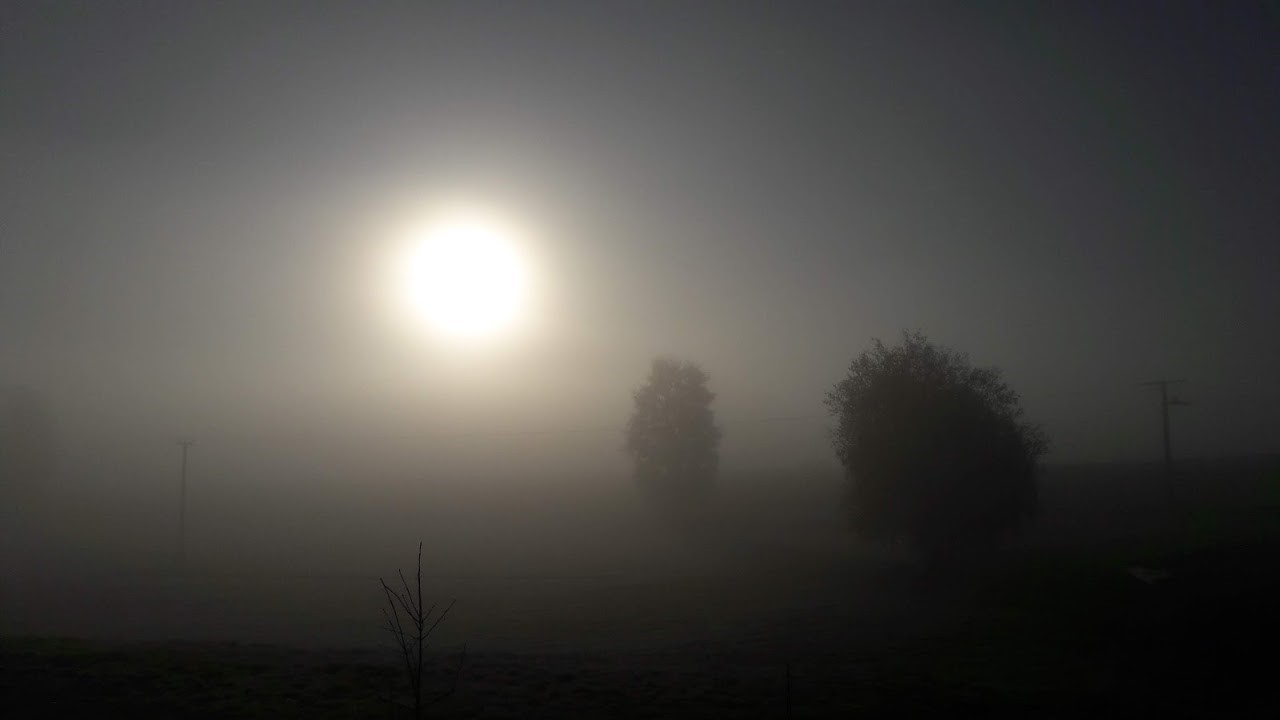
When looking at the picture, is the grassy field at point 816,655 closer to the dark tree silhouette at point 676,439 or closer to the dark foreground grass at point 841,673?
the dark foreground grass at point 841,673

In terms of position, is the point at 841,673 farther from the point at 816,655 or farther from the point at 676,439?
the point at 676,439

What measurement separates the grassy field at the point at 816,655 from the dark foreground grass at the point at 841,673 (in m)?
0.08

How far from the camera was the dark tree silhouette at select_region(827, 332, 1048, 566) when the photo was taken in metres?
33.6

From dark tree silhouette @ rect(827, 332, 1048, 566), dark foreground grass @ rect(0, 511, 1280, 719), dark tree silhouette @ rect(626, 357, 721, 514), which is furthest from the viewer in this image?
dark tree silhouette @ rect(626, 357, 721, 514)

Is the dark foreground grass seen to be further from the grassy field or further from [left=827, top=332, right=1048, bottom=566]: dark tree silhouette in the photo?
[left=827, top=332, right=1048, bottom=566]: dark tree silhouette

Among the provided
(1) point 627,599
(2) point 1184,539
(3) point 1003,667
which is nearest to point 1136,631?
(3) point 1003,667

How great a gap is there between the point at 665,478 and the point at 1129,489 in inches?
2063

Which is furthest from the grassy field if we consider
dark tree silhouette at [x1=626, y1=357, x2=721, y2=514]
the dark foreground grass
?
dark tree silhouette at [x1=626, y1=357, x2=721, y2=514]

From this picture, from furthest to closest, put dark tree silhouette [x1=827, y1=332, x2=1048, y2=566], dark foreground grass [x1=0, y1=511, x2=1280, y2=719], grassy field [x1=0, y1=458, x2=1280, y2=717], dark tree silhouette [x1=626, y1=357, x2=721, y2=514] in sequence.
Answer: dark tree silhouette [x1=626, y1=357, x2=721, y2=514] < dark tree silhouette [x1=827, y1=332, x2=1048, y2=566] < grassy field [x1=0, y1=458, x2=1280, y2=717] < dark foreground grass [x1=0, y1=511, x2=1280, y2=719]

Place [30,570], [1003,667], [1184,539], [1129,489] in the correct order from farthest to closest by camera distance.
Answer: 1. [1129,489]
2. [30,570]
3. [1184,539]
4. [1003,667]

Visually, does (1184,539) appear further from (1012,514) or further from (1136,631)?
(1136,631)

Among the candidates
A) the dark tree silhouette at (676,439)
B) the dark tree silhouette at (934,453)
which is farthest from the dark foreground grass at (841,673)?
the dark tree silhouette at (676,439)

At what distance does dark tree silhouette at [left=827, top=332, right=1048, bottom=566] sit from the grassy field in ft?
8.40

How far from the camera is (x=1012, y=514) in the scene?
34.1 metres
